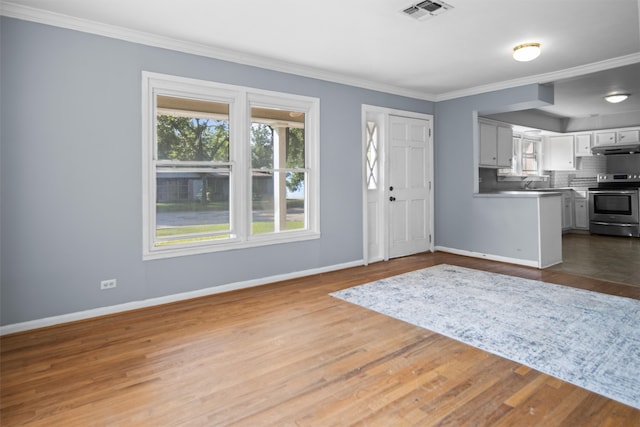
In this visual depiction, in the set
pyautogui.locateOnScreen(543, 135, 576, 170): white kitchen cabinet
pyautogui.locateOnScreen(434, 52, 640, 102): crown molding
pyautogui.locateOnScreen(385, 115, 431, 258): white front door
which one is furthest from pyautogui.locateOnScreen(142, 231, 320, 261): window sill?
pyautogui.locateOnScreen(543, 135, 576, 170): white kitchen cabinet

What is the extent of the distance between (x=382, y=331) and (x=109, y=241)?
255cm

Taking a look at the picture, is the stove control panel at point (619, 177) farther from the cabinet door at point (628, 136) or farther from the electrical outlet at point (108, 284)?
the electrical outlet at point (108, 284)

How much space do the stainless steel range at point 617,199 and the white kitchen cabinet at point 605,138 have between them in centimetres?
65

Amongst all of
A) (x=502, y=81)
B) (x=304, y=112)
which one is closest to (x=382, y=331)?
(x=304, y=112)

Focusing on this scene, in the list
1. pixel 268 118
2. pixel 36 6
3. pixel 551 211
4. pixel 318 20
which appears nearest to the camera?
pixel 36 6

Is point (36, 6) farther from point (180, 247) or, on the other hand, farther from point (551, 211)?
point (551, 211)

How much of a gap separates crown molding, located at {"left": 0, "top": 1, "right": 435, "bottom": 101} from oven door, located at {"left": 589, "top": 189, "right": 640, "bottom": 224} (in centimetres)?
598

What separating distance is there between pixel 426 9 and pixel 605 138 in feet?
23.7

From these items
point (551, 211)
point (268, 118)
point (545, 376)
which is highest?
point (268, 118)

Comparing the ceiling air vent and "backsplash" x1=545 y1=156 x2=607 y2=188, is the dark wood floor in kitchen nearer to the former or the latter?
"backsplash" x1=545 y1=156 x2=607 y2=188

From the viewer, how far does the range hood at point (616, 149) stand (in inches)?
312

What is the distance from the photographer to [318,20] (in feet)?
11.1

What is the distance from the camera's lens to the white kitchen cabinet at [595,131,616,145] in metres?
8.05

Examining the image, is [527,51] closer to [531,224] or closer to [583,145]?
[531,224]
